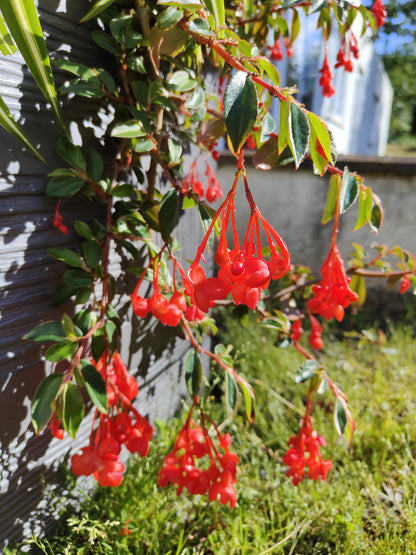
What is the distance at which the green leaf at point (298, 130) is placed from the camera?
503mm

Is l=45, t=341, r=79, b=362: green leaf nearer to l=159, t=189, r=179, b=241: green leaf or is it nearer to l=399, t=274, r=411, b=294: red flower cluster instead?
l=159, t=189, r=179, b=241: green leaf

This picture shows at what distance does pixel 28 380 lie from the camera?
2.74 ft

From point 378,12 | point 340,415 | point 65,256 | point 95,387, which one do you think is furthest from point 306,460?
point 378,12

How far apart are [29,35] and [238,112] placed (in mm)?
317

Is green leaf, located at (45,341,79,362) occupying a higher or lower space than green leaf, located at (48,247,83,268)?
lower

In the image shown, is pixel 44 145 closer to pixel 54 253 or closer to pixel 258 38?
pixel 54 253

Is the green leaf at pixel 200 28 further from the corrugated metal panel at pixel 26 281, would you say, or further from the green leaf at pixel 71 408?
the green leaf at pixel 71 408

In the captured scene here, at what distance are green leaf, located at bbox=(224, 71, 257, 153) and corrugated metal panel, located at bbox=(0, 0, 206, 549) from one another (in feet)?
1.33

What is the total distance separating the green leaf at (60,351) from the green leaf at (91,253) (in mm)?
179

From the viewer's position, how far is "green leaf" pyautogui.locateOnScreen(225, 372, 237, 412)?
913mm

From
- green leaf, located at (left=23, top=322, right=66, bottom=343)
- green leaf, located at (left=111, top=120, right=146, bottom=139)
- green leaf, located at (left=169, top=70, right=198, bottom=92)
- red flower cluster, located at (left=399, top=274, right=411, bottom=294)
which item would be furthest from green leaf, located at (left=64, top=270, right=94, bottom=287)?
red flower cluster, located at (left=399, top=274, right=411, bottom=294)

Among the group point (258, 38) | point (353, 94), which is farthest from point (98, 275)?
point (353, 94)

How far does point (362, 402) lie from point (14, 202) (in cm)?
136

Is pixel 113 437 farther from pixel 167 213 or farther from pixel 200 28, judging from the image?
pixel 200 28
